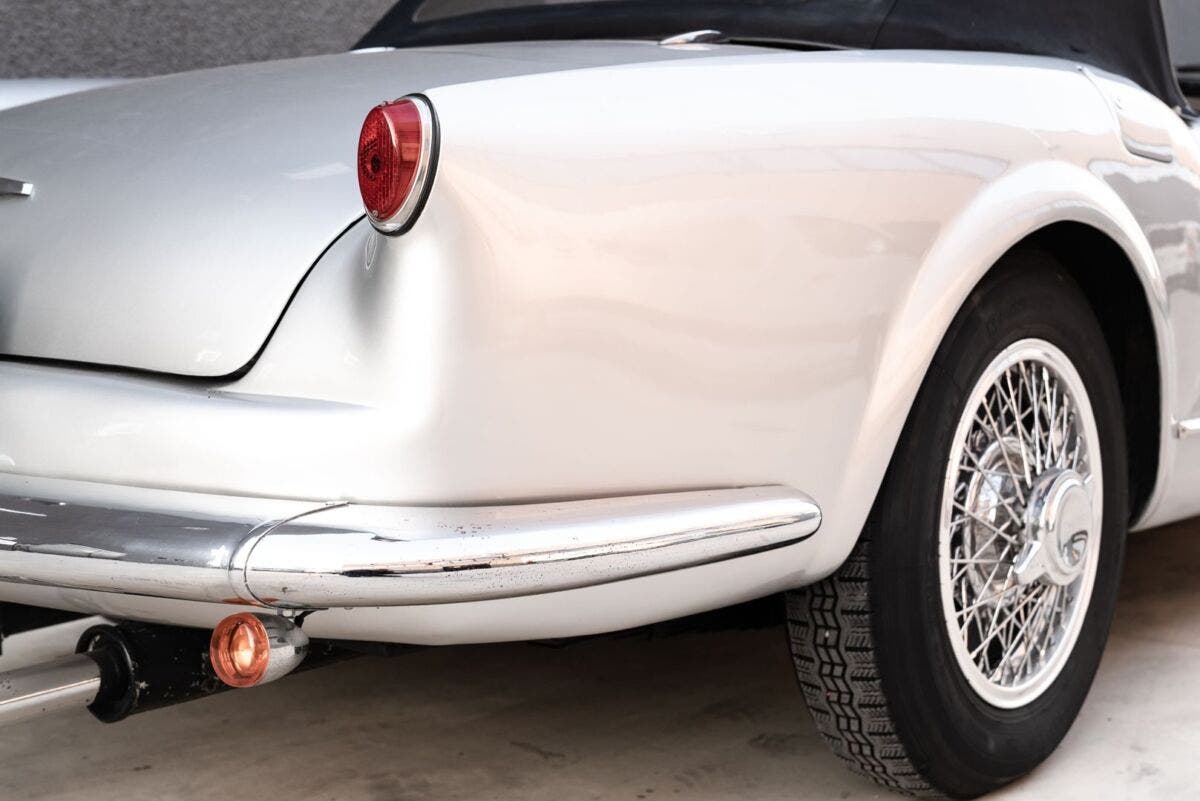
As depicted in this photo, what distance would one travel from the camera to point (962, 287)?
85.0 inches

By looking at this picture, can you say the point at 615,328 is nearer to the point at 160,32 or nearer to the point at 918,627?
the point at 918,627

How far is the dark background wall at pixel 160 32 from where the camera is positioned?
17.6 ft

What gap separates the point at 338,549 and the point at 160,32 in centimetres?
→ 457

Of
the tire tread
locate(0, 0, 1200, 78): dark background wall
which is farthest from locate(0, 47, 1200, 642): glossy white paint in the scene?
locate(0, 0, 1200, 78): dark background wall

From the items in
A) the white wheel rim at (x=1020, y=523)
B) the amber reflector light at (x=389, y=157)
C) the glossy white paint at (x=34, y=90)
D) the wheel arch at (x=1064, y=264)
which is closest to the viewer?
the amber reflector light at (x=389, y=157)

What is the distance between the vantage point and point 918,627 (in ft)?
7.21

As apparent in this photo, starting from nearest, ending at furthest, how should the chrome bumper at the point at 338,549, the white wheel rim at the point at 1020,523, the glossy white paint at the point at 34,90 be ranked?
1. the chrome bumper at the point at 338,549
2. the white wheel rim at the point at 1020,523
3. the glossy white paint at the point at 34,90

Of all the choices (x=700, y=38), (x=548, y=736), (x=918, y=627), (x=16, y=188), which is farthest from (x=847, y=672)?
(x=16, y=188)

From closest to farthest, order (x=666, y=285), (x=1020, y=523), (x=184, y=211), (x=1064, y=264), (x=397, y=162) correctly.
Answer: (x=397, y=162) < (x=666, y=285) < (x=184, y=211) < (x=1020, y=523) < (x=1064, y=264)

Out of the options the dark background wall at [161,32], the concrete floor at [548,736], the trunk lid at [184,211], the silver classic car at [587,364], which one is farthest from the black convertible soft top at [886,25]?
the dark background wall at [161,32]

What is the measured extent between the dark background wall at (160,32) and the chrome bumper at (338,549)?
4.01m

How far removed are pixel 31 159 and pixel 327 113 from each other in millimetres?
433

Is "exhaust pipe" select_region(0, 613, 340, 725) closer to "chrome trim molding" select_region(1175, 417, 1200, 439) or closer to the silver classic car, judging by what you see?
the silver classic car

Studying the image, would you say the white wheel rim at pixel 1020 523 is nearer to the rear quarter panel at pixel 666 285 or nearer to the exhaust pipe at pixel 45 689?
the rear quarter panel at pixel 666 285
